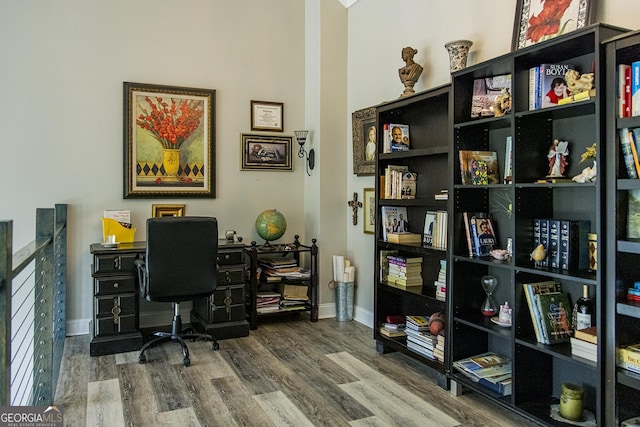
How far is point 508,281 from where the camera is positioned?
114 inches

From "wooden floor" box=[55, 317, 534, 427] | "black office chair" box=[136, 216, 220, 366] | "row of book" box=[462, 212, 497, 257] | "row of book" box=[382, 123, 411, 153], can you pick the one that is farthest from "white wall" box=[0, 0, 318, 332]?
"row of book" box=[462, 212, 497, 257]

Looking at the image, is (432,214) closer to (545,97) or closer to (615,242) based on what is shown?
(545,97)

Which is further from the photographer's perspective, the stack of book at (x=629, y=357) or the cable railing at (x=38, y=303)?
the stack of book at (x=629, y=357)

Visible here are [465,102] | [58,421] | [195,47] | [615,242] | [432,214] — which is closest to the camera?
[615,242]

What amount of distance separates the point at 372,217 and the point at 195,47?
2.31m

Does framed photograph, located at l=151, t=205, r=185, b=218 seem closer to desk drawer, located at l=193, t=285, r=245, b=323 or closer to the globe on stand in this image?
the globe on stand

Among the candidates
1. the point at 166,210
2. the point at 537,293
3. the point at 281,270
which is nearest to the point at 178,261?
the point at 166,210

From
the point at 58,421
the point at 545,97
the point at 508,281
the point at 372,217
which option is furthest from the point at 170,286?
the point at 545,97

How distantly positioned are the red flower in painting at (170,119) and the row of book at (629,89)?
348cm

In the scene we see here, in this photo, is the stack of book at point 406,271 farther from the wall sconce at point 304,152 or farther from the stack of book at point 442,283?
the wall sconce at point 304,152

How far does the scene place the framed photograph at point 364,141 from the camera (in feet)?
13.9

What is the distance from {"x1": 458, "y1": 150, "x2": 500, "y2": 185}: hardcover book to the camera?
2.80 metres

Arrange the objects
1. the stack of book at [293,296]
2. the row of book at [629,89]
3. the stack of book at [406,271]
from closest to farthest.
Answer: the row of book at [629,89]
the stack of book at [406,271]
the stack of book at [293,296]

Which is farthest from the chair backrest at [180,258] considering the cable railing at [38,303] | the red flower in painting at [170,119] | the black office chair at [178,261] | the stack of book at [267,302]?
the red flower in painting at [170,119]
